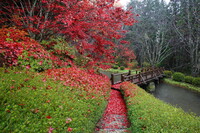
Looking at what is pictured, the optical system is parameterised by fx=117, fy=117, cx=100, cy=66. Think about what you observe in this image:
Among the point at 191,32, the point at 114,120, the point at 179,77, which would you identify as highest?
the point at 191,32

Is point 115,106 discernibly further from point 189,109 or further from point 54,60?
point 189,109

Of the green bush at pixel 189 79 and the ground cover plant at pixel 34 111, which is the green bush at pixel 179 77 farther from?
the ground cover plant at pixel 34 111

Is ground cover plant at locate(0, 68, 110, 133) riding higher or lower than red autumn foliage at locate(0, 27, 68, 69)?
lower

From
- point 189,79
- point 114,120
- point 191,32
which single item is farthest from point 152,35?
point 114,120

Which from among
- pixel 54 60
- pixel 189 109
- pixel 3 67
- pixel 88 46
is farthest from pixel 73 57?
pixel 189 109

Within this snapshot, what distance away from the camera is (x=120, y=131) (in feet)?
13.6

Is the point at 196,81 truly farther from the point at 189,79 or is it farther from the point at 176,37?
the point at 176,37

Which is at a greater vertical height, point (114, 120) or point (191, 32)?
point (191, 32)

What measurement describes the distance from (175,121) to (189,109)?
257 inches

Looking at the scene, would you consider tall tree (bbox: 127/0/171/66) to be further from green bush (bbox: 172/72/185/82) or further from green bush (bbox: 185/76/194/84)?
green bush (bbox: 185/76/194/84)

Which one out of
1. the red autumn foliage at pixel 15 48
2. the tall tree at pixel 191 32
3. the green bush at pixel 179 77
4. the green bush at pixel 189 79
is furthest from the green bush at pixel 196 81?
the red autumn foliage at pixel 15 48

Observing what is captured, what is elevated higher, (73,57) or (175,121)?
(73,57)

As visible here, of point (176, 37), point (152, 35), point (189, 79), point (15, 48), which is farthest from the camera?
point (152, 35)

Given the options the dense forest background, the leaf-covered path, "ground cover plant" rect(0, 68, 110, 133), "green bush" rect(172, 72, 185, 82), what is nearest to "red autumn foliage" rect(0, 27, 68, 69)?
"ground cover plant" rect(0, 68, 110, 133)
